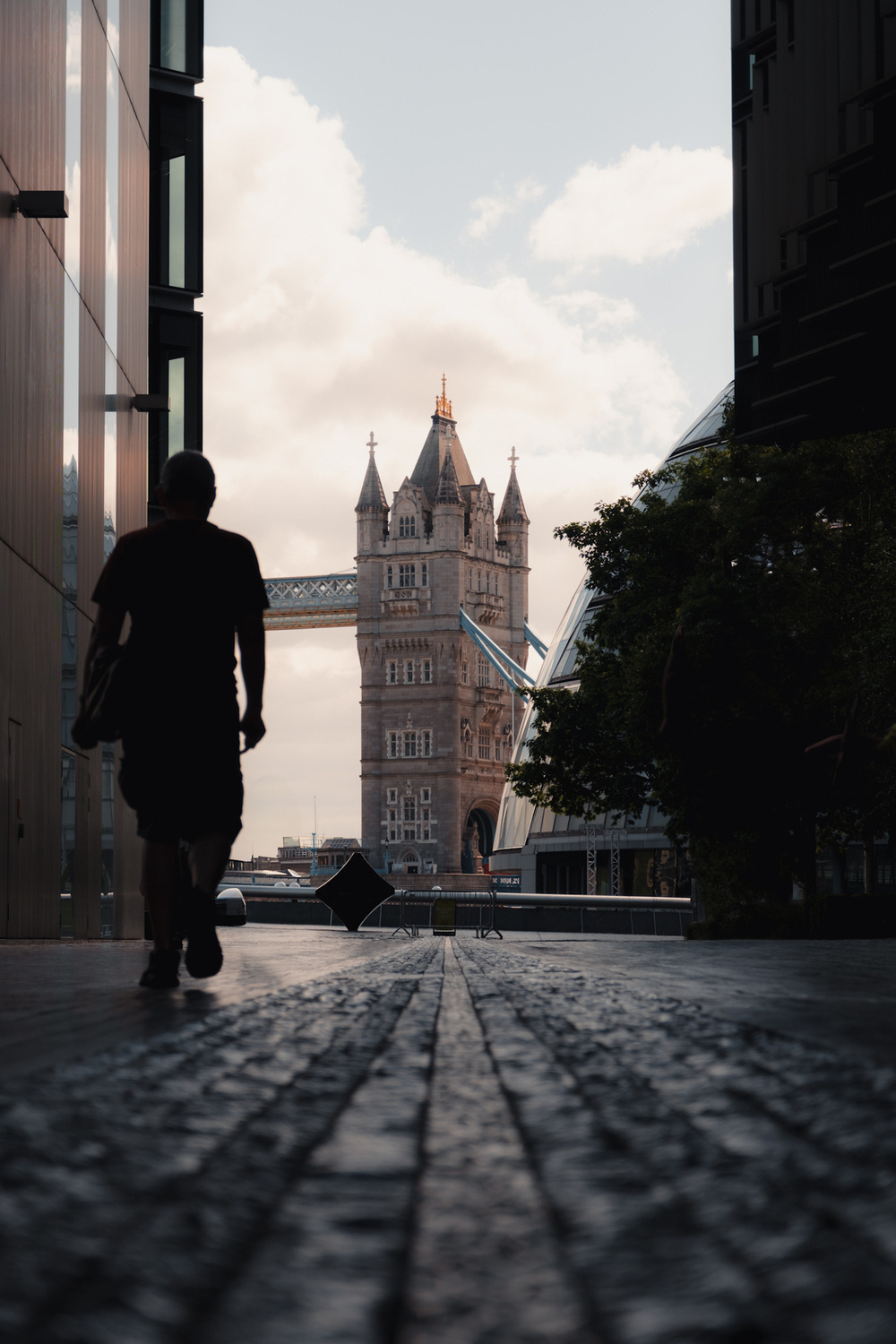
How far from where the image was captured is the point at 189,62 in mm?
28688

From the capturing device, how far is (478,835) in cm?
13750

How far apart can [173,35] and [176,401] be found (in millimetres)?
6938

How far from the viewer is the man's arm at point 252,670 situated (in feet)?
15.7

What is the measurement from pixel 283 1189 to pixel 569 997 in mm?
2525

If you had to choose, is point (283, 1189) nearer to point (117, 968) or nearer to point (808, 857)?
point (117, 968)

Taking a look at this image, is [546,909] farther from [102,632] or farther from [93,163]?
[102,632]

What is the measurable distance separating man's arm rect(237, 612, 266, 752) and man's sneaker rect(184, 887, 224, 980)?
491 mm

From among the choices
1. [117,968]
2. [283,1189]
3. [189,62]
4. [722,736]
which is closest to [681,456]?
[189,62]

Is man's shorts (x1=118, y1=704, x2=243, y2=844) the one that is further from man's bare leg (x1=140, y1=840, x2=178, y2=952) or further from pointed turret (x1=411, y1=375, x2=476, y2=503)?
pointed turret (x1=411, y1=375, x2=476, y2=503)

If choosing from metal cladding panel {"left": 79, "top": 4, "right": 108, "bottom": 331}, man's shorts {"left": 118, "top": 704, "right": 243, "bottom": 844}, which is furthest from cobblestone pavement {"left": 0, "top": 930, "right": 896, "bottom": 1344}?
metal cladding panel {"left": 79, "top": 4, "right": 108, "bottom": 331}

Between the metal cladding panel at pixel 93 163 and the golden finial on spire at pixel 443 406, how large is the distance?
127 metres

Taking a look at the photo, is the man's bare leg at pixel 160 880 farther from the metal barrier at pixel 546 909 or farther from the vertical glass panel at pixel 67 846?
the metal barrier at pixel 546 909

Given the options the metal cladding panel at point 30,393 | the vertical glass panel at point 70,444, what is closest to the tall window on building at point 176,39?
the vertical glass panel at point 70,444

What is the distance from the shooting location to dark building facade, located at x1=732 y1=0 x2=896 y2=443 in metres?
12.6
